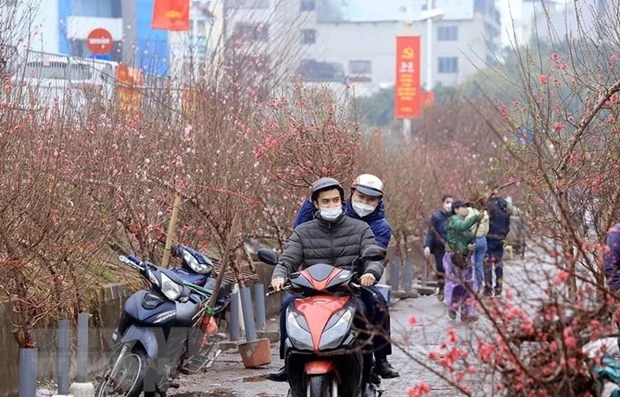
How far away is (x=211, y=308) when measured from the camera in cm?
1187

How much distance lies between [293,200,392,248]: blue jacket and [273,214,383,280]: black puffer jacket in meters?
0.62

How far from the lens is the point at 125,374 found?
11.3m

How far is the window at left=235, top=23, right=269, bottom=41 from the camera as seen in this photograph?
31266mm

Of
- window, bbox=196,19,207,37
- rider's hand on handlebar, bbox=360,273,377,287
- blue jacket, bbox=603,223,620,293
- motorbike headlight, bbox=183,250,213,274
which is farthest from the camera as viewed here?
window, bbox=196,19,207,37

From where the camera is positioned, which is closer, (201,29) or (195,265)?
(195,265)

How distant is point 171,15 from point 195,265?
17.7m

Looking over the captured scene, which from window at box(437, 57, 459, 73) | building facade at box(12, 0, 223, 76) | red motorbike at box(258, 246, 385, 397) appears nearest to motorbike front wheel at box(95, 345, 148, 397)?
red motorbike at box(258, 246, 385, 397)

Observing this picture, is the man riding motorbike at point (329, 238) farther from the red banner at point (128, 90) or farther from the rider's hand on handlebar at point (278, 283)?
the red banner at point (128, 90)

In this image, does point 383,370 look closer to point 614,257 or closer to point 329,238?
point 329,238

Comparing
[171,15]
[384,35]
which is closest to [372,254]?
[171,15]

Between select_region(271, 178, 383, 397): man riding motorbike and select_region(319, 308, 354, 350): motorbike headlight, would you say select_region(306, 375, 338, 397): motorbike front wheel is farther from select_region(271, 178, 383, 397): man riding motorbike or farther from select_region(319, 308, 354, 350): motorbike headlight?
select_region(271, 178, 383, 397): man riding motorbike

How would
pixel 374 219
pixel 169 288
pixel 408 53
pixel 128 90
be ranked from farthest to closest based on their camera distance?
pixel 408 53 < pixel 128 90 < pixel 374 219 < pixel 169 288

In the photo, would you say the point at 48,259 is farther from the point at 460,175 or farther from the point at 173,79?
the point at 460,175

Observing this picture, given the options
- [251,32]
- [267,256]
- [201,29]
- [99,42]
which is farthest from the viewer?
[201,29]
